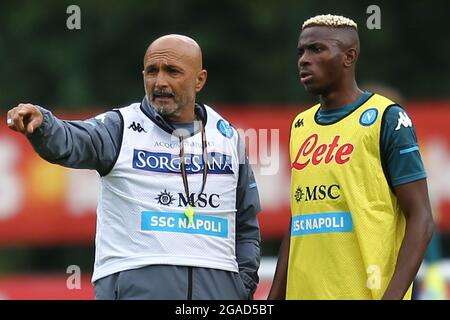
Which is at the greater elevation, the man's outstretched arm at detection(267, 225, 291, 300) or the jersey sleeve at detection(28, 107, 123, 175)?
the jersey sleeve at detection(28, 107, 123, 175)

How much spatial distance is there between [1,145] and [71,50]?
26.5ft

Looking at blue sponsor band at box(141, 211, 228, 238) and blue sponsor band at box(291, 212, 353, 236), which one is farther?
blue sponsor band at box(141, 211, 228, 238)

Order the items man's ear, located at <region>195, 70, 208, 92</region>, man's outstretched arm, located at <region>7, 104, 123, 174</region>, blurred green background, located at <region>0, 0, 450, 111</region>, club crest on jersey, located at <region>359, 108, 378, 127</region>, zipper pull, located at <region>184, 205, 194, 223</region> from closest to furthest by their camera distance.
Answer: man's outstretched arm, located at <region>7, 104, 123, 174</region>
club crest on jersey, located at <region>359, 108, 378, 127</region>
zipper pull, located at <region>184, 205, 194, 223</region>
man's ear, located at <region>195, 70, 208, 92</region>
blurred green background, located at <region>0, 0, 450, 111</region>

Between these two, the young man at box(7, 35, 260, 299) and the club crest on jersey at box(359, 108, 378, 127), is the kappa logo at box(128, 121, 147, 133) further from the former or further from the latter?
the club crest on jersey at box(359, 108, 378, 127)

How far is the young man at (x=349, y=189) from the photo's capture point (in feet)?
20.6

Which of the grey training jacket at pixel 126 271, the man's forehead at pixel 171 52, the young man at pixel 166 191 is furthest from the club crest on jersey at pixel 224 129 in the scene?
the man's forehead at pixel 171 52

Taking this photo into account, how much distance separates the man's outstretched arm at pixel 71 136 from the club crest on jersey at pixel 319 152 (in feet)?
2.97

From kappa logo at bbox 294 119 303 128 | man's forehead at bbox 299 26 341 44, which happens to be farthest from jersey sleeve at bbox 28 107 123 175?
man's forehead at bbox 299 26 341 44

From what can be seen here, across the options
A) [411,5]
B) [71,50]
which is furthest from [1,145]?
[411,5]

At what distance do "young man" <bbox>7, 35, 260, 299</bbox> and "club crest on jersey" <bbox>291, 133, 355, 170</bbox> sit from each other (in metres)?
0.43

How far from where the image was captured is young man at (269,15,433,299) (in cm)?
629

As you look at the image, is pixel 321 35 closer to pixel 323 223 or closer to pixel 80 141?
pixel 323 223
